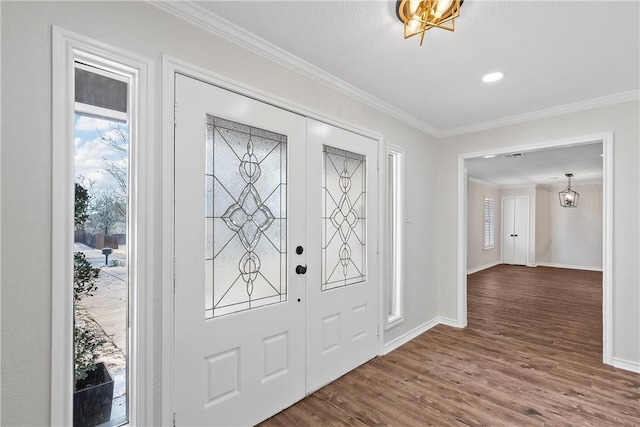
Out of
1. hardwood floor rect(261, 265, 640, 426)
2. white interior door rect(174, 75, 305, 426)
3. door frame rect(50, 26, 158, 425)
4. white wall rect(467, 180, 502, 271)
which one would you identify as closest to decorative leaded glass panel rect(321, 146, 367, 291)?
white interior door rect(174, 75, 305, 426)

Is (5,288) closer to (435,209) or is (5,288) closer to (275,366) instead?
(275,366)

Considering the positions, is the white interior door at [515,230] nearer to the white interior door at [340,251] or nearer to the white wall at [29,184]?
the white interior door at [340,251]

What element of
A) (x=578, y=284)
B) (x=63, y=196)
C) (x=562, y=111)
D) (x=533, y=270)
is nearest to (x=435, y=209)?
(x=562, y=111)

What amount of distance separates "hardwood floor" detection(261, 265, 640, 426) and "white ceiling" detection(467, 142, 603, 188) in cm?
231

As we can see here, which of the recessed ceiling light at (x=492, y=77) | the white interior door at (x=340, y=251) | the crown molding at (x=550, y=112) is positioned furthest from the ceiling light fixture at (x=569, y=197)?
the white interior door at (x=340, y=251)

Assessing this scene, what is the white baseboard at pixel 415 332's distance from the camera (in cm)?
322

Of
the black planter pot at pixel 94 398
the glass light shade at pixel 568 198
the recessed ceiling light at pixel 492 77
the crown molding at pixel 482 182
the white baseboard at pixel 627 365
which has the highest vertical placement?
the recessed ceiling light at pixel 492 77

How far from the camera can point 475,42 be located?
2045mm

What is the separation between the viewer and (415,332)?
144 inches

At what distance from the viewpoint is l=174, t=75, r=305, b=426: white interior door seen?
1.74m

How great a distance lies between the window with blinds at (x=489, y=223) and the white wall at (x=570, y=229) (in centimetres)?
139

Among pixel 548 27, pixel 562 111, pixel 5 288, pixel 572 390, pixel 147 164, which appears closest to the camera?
pixel 5 288

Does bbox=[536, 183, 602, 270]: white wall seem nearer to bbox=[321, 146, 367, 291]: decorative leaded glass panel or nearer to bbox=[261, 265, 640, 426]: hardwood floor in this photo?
bbox=[261, 265, 640, 426]: hardwood floor

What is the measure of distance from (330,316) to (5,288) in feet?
6.58
